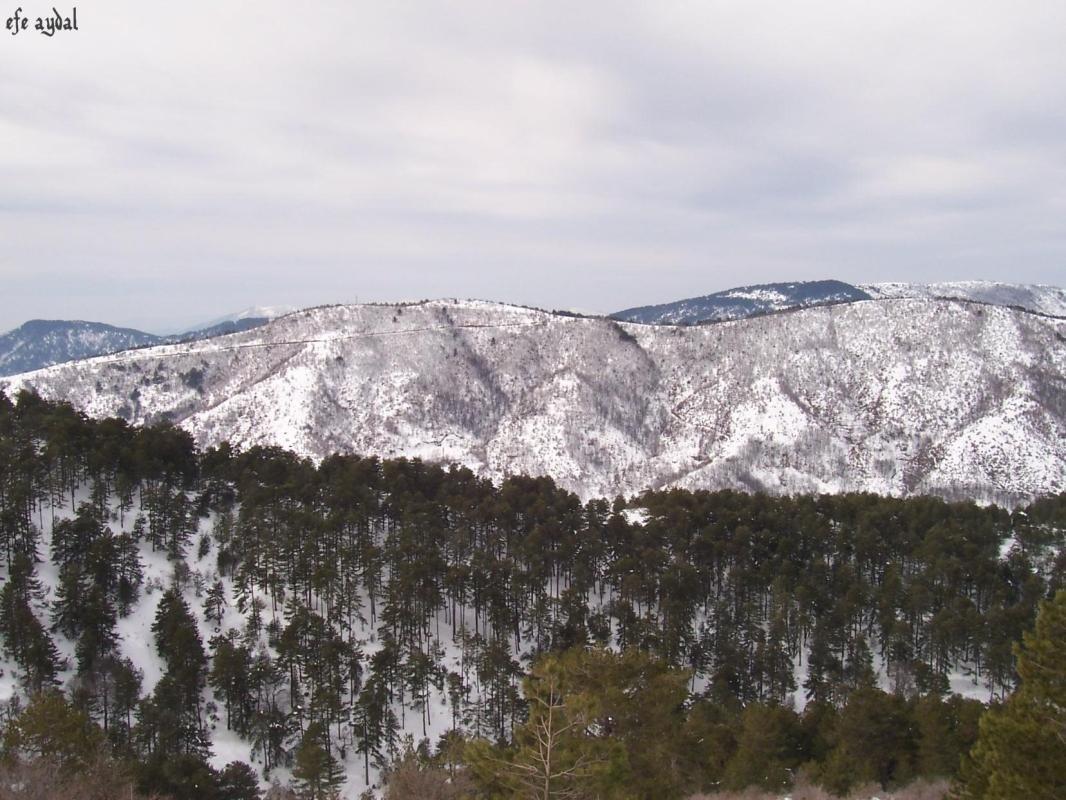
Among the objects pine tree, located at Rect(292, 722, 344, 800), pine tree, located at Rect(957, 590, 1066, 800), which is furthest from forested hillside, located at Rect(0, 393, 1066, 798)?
pine tree, located at Rect(957, 590, 1066, 800)

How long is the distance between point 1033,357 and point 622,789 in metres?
208

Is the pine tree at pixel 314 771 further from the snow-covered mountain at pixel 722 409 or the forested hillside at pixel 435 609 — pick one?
the snow-covered mountain at pixel 722 409

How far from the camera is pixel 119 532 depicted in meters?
62.8

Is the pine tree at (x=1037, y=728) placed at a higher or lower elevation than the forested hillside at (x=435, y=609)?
higher

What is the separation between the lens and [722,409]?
183 meters

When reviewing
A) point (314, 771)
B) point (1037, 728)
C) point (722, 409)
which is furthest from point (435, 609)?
point (722, 409)

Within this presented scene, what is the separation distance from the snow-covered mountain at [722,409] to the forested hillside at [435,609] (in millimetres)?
80385

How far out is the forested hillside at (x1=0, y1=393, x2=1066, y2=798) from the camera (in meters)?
39.4

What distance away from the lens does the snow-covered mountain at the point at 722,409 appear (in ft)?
520

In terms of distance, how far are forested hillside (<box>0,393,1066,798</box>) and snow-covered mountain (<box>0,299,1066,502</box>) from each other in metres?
80.4

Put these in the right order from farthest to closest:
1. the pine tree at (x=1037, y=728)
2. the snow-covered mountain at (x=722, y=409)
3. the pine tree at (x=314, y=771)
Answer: the snow-covered mountain at (x=722, y=409)
the pine tree at (x=314, y=771)
the pine tree at (x=1037, y=728)

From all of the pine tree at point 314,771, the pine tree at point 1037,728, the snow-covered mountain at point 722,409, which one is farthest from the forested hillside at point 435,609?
the snow-covered mountain at point 722,409

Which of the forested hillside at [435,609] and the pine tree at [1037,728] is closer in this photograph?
the pine tree at [1037,728]

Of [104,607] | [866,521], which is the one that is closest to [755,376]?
[866,521]
